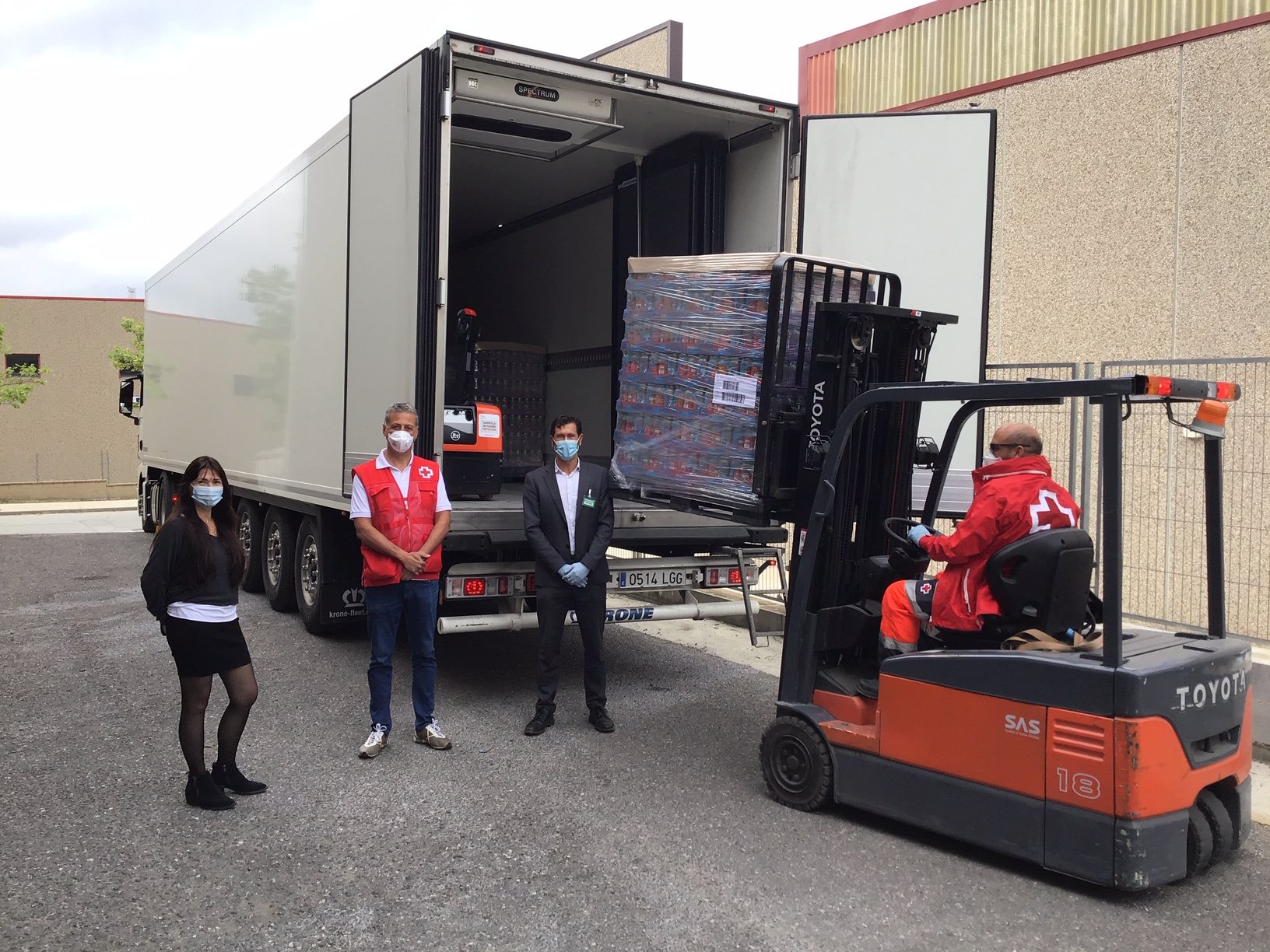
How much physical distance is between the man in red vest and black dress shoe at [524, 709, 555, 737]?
19.3 inches

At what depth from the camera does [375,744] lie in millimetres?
5516

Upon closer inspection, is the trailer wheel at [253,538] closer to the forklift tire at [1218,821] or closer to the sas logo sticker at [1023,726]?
the sas logo sticker at [1023,726]

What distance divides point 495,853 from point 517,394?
19.3ft

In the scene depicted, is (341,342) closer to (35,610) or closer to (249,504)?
(249,504)

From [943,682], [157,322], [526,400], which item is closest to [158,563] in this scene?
[943,682]

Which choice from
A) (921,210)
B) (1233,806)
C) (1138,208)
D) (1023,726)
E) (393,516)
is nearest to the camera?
(1023,726)

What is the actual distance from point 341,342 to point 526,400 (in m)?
2.63

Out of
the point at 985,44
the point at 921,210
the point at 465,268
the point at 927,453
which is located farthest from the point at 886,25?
the point at 927,453

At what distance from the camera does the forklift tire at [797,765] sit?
15.4 ft

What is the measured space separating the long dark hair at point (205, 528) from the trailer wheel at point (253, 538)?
507 cm

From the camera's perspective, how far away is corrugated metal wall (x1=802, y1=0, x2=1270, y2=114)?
11.3 meters

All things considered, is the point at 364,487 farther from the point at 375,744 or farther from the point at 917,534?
the point at 917,534

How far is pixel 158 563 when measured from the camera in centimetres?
455

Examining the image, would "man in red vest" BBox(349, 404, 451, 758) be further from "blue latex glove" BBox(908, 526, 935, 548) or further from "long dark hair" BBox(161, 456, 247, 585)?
"blue latex glove" BBox(908, 526, 935, 548)
